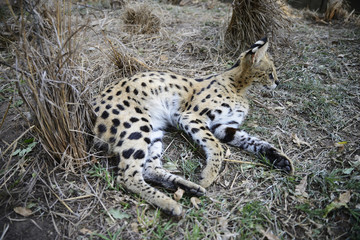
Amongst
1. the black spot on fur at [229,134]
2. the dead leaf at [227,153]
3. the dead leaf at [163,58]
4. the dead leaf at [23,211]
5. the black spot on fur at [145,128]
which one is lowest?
the dead leaf at [23,211]

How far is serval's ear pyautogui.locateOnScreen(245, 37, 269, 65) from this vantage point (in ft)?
11.3

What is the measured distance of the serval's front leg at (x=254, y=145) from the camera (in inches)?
115

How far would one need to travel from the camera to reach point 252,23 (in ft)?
15.5

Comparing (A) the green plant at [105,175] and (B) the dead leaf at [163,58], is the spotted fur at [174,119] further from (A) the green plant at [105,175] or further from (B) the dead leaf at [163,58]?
(B) the dead leaf at [163,58]

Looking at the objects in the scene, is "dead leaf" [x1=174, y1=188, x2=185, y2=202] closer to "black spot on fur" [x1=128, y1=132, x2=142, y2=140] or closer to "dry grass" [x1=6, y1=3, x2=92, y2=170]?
"black spot on fur" [x1=128, y1=132, x2=142, y2=140]

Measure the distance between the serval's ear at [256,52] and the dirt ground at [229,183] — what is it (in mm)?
814

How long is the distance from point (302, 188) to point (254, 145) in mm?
763

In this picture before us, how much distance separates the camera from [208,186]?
8.94ft

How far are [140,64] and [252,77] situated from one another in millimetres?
1840

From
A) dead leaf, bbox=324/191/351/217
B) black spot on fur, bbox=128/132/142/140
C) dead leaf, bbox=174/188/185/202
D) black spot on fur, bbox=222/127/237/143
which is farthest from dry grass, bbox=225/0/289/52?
dead leaf, bbox=174/188/185/202

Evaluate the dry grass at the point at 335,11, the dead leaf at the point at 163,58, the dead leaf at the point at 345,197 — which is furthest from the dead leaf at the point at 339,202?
the dry grass at the point at 335,11

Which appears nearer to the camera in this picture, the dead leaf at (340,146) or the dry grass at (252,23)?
the dead leaf at (340,146)

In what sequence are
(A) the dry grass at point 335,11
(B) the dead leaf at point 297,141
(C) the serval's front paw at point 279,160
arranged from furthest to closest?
(A) the dry grass at point 335,11 → (B) the dead leaf at point 297,141 → (C) the serval's front paw at point 279,160

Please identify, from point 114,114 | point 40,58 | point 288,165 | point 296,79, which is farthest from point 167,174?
point 296,79
